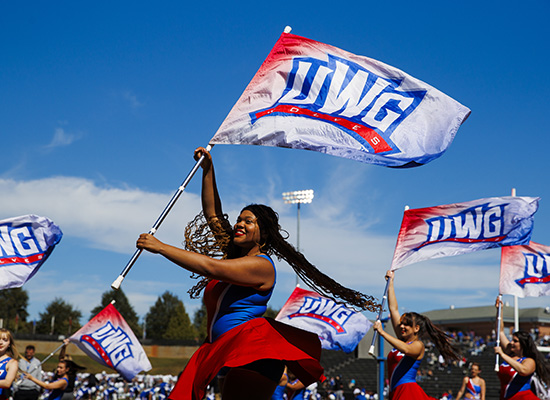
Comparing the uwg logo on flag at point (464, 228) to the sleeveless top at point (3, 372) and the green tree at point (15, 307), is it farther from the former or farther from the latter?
the green tree at point (15, 307)

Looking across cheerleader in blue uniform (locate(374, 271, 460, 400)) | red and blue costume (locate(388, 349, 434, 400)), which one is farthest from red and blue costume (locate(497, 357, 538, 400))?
red and blue costume (locate(388, 349, 434, 400))

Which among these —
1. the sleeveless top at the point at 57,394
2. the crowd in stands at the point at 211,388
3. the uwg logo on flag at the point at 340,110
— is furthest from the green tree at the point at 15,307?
the uwg logo on flag at the point at 340,110

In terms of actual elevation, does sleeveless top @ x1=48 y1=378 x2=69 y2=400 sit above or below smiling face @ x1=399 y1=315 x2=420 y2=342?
below

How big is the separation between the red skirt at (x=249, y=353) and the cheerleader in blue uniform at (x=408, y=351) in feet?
10.0

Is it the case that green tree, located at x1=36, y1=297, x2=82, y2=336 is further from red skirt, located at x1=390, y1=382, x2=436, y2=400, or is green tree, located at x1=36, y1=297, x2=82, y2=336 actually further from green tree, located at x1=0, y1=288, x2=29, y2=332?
red skirt, located at x1=390, y1=382, x2=436, y2=400

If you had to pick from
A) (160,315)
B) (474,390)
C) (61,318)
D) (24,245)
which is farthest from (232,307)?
(160,315)

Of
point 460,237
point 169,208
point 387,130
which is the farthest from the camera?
point 460,237

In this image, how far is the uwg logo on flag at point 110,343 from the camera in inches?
546

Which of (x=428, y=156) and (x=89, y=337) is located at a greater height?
(x=428, y=156)

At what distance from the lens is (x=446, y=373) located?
4256 cm

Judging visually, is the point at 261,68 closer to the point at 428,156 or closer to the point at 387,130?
the point at 387,130

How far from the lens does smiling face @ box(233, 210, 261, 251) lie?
4043 millimetres

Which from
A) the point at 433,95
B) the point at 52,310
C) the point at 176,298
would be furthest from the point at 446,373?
the point at 176,298

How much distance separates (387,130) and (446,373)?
40.7 meters
